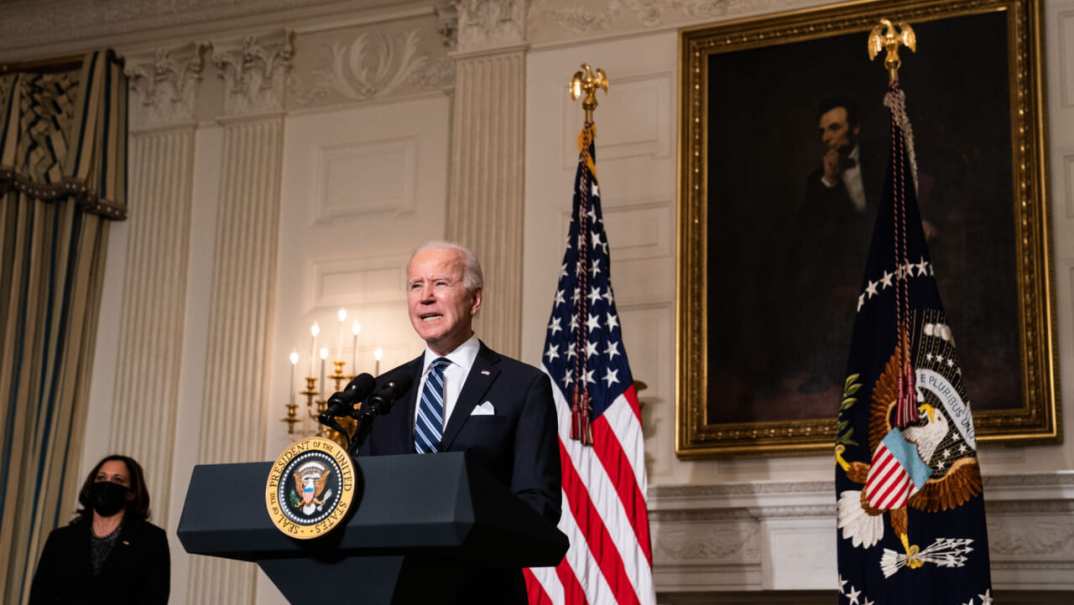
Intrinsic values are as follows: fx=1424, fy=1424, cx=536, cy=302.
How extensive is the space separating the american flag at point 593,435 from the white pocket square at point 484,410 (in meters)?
2.87

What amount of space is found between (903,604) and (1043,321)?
5.78 feet

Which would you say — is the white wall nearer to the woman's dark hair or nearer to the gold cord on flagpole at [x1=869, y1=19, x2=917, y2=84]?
the gold cord on flagpole at [x1=869, y1=19, x2=917, y2=84]

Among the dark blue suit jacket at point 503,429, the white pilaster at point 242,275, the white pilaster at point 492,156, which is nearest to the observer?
the dark blue suit jacket at point 503,429

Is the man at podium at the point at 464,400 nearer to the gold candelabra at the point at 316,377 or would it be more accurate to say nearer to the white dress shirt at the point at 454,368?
the white dress shirt at the point at 454,368

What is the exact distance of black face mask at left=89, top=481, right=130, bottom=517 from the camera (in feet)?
20.5

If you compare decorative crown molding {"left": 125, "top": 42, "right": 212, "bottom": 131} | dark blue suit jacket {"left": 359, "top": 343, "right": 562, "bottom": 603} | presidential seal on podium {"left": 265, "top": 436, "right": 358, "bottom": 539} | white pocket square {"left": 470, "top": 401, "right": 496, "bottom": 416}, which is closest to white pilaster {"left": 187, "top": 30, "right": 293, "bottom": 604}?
decorative crown molding {"left": 125, "top": 42, "right": 212, "bottom": 131}

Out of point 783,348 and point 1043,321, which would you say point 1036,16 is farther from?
point 783,348

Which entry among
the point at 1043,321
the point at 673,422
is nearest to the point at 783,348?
the point at 673,422

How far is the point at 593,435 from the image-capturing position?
20.6 ft

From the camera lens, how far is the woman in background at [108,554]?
238 inches

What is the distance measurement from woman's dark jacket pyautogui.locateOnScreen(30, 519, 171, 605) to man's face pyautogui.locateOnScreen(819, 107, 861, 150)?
384 centimetres

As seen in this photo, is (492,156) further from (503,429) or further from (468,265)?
(503,429)

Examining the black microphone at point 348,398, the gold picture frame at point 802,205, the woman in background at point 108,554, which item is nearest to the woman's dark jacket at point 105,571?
the woman in background at point 108,554

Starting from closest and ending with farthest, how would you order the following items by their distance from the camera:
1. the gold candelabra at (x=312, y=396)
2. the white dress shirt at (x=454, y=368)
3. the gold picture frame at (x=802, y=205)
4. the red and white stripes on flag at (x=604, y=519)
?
the white dress shirt at (x=454, y=368) → the red and white stripes on flag at (x=604, y=519) → the gold picture frame at (x=802, y=205) → the gold candelabra at (x=312, y=396)
